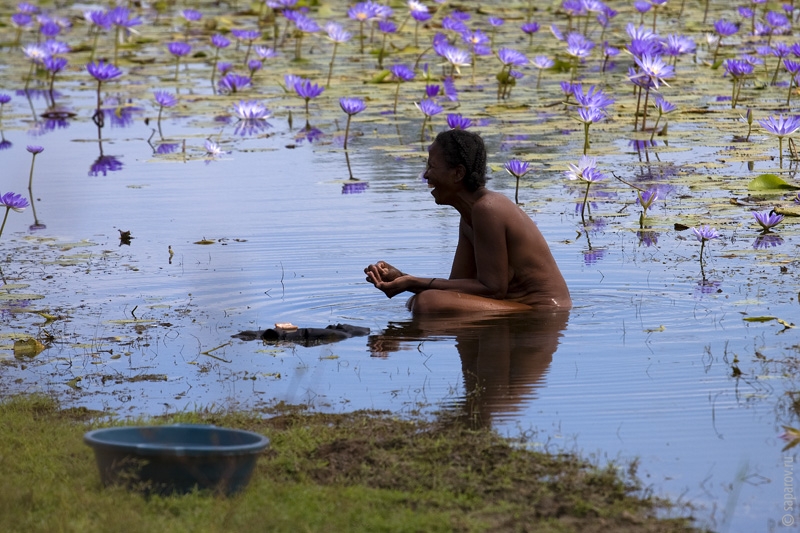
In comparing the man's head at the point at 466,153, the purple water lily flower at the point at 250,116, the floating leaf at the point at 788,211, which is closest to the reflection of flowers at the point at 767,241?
the floating leaf at the point at 788,211

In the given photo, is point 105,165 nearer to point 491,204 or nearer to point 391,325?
point 391,325

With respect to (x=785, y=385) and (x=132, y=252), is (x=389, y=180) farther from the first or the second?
(x=785, y=385)

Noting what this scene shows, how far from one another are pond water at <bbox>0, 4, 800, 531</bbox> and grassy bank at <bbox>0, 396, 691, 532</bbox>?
217mm

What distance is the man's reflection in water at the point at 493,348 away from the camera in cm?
464

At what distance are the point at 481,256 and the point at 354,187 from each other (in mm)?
3098

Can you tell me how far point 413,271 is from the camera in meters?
7.02

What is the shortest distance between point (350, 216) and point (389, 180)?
4.31ft

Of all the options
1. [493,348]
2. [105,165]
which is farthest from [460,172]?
[105,165]

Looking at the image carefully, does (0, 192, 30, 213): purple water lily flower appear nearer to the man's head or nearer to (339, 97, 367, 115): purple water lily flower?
the man's head

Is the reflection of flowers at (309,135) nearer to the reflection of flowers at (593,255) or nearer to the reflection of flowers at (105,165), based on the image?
the reflection of flowers at (105,165)

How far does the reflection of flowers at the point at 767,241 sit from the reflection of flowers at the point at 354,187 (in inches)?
120

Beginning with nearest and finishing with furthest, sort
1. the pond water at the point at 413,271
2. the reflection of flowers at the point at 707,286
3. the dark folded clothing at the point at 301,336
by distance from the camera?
the pond water at the point at 413,271, the dark folded clothing at the point at 301,336, the reflection of flowers at the point at 707,286

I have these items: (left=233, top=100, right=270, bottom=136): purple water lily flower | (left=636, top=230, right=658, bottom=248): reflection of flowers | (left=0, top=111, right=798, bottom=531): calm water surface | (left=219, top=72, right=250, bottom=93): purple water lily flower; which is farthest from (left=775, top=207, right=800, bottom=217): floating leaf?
(left=219, top=72, right=250, bottom=93): purple water lily flower

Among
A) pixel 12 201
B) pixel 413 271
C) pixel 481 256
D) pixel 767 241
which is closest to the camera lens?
pixel 481 256
